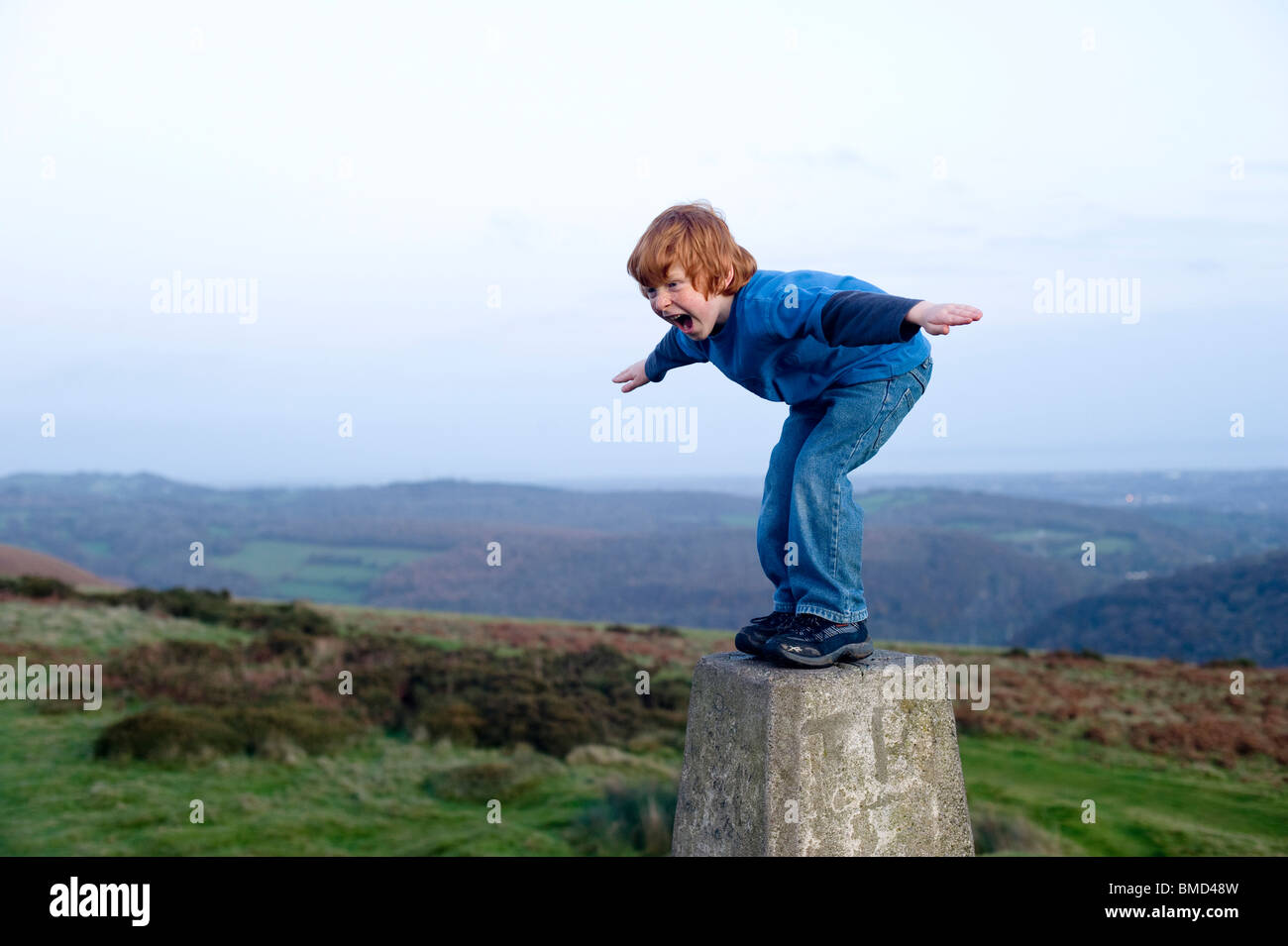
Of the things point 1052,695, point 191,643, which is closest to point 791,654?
point 1052,695

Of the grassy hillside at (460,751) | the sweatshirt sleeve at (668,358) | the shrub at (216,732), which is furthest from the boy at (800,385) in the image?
the shrub at (216,732)

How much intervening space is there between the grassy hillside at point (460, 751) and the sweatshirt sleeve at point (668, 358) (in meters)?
5.76

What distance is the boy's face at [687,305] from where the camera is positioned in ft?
12.5

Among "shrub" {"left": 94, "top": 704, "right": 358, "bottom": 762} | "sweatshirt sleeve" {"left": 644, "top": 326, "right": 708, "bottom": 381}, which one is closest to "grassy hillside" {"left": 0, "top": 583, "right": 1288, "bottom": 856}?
"shrub" {"left": 94, "top": 704, "right": 358, "bottom": 762}

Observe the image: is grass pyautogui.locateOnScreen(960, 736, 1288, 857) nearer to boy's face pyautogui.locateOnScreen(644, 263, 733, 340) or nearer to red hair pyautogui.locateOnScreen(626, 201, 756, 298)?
boy's face pyautogui.locateOnScreen(644, 263, 733, 340)

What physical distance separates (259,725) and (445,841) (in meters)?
4.30

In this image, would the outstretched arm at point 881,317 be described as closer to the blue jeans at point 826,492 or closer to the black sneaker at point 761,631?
the blue jeans at point 826,492

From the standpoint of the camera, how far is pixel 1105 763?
11555mm

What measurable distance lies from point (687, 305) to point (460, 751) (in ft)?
32.7

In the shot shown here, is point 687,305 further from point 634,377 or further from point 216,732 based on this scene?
point 216,732

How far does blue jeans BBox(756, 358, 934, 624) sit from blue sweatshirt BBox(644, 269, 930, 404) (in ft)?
0.24

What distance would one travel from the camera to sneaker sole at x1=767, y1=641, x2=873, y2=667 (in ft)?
12.6

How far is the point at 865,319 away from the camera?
351 centimetres

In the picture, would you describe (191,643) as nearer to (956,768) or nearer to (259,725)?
(259,725)
